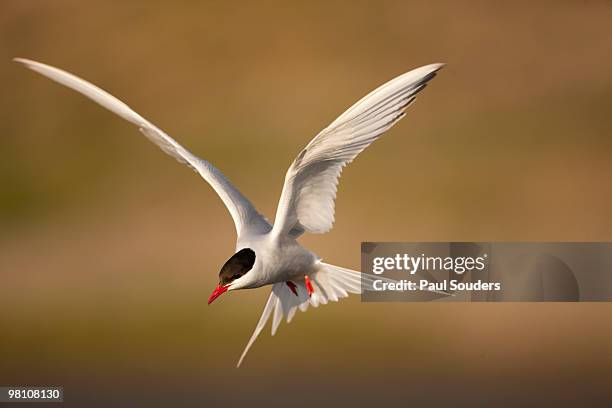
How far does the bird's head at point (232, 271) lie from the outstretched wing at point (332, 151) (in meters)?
0.13

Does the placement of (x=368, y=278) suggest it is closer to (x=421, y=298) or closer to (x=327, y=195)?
(x=327, y=195)

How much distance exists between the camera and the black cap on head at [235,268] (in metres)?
2.15

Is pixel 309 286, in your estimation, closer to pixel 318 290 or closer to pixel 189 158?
pixel 318 290

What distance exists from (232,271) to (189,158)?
0.43 metres

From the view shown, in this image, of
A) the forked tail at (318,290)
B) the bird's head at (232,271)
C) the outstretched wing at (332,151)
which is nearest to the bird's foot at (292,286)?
the forked tail at (318,290)

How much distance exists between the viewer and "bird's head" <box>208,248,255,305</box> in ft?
7.07

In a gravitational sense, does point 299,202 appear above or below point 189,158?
below

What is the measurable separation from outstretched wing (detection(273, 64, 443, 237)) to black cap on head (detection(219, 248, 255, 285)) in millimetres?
130

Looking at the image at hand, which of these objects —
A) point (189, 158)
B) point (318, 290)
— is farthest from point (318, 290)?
point (189, 158)

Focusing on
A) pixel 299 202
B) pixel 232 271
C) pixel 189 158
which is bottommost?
pixel 232 271

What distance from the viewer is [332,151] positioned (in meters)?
2.12

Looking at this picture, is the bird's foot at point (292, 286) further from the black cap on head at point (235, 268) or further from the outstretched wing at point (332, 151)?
the black cap on head at point (235, 268)

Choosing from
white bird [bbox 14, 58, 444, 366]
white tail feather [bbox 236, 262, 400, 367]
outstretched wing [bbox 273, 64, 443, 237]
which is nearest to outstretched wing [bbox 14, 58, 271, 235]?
white bird [bbox 14, 58, 444, 366]

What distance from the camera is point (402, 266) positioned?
3051 mm
